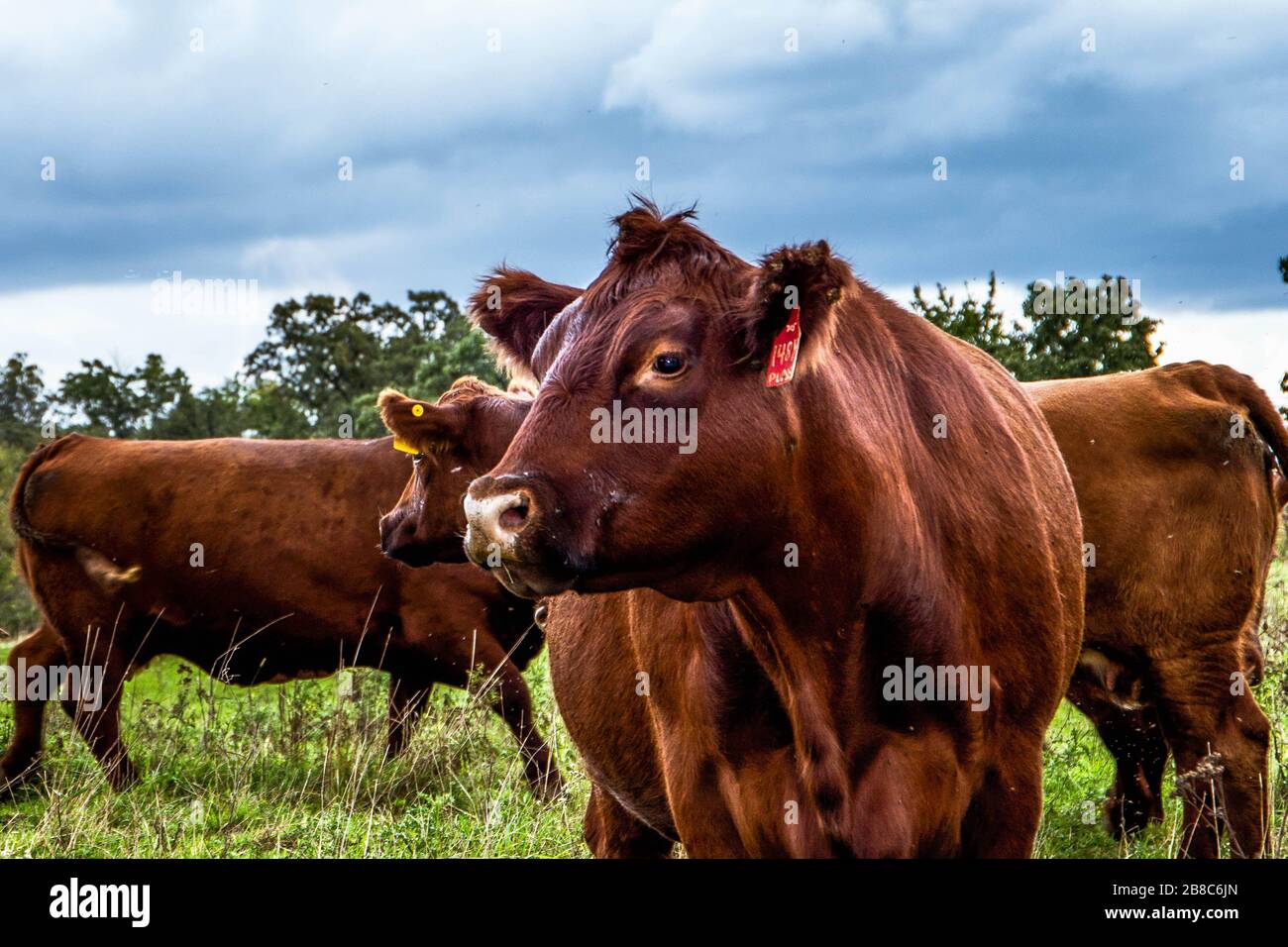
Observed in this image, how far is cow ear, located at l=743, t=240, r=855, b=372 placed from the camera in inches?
129

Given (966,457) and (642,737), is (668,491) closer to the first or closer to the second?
(966,457)

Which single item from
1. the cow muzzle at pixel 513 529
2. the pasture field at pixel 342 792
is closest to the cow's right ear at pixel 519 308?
the cow muzzle at pixel 513 529

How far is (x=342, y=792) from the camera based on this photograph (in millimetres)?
7723

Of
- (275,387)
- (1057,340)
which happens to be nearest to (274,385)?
(275,387)

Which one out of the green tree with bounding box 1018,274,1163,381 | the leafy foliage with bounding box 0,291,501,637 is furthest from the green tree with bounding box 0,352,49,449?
the green tree with bounding box 1018,274,1163,381

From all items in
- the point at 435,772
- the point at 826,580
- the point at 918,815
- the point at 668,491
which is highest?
the point at 668,491

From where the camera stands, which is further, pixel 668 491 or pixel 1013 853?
pixel 1013 853

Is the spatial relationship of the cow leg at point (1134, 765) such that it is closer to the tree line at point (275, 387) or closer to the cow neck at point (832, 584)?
the cow neck at point (832, 584)

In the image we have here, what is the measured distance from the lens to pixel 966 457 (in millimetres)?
3879

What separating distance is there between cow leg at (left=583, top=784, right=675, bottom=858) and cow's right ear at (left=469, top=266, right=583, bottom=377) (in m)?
1.80

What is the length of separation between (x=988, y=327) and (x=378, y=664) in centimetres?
709

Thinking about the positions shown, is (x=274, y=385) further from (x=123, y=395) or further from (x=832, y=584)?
(x=832, y=584)
